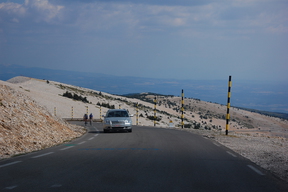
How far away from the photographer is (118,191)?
21.5 feet

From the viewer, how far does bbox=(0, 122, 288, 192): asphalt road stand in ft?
23.0

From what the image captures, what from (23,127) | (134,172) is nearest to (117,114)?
(23,127)

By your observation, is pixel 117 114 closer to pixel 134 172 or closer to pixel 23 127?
pixel 23 127

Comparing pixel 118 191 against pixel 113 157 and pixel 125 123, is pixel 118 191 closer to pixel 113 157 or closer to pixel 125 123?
pixel 113 157

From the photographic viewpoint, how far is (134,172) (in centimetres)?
838

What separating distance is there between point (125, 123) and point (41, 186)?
49.7 ft

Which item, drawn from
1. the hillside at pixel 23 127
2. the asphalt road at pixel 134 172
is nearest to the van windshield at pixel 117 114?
the hillside at pixel 23 127

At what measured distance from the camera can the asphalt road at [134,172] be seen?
7.00 meters

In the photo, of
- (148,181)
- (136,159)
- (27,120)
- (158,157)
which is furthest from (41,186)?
(27,120)

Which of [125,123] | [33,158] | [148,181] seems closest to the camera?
[148,181]

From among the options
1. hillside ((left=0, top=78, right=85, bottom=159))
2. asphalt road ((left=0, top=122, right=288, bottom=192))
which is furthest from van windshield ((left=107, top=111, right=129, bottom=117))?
asphalt road ((left=0, top=122, right=288, bottom=192))

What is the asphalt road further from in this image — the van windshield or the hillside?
the van windshield

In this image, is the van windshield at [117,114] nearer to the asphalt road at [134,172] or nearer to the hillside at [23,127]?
the hillside at [23,127]

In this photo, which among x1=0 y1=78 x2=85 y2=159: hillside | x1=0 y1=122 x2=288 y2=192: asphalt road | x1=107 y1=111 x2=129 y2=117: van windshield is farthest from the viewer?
x1=107 y1=111 x2=129 y2=117: van windshield
